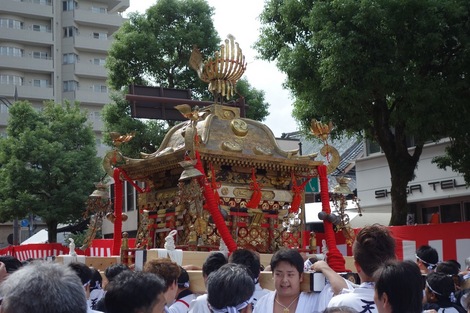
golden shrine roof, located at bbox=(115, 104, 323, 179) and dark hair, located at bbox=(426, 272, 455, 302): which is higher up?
golden shrine roof, located at bbox=(115, 104, 323, 179)

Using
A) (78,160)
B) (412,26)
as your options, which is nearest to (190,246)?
(412,26)

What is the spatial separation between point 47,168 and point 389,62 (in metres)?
16.1

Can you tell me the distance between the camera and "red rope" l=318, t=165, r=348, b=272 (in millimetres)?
7695

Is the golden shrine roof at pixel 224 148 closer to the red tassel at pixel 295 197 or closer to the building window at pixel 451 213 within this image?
the red tassel at pixel 295 197

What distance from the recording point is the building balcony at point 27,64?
140 feet

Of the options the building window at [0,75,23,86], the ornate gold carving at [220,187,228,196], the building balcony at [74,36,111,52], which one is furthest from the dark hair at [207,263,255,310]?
the building balcony at [74,36,111,52]

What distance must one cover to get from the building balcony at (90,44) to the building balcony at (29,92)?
3.54m

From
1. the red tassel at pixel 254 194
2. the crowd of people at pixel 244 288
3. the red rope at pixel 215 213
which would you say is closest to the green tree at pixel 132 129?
the red tassel at pixel 254 194

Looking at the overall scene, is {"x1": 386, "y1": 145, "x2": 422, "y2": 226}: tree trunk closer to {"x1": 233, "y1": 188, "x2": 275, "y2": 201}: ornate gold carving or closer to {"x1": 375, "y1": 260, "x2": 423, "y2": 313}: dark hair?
{"x1": 233, "y1": 188, "x2": 275, "y2": 201}: ornate gold carving

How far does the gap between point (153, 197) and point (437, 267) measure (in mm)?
5247

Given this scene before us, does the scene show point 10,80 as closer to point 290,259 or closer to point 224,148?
point 224,148

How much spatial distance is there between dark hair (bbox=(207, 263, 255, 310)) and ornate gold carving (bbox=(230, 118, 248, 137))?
22.6 ft

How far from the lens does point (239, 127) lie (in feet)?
→ 35.3

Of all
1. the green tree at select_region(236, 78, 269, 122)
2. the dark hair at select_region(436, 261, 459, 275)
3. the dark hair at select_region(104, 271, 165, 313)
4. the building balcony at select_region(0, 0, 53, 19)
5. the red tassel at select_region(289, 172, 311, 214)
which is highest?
the building balcony at select_region(0, 0, 53, 19)
